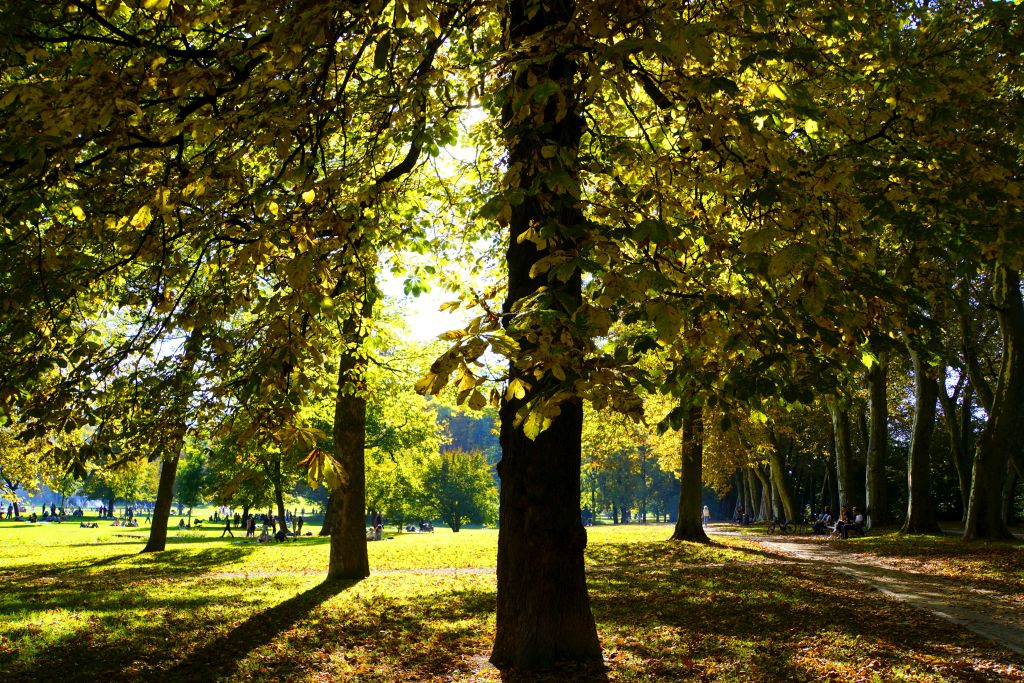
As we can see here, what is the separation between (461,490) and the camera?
73.4 m

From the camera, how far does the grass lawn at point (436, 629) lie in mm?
7578

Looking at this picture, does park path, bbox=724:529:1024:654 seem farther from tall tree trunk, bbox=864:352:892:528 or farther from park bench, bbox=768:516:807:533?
park bench, bbox=768:516:807:533

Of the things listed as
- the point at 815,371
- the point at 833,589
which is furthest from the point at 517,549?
the point at 833,589

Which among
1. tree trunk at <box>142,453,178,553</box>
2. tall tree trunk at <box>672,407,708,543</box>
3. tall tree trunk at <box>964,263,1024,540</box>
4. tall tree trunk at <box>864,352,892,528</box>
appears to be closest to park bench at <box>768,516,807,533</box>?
tall tree trunk at <box>864,352,892,528</box>

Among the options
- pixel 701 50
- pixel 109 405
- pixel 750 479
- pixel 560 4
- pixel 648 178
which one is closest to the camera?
pixel 701 50

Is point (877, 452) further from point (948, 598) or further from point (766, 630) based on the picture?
point (766, 630)

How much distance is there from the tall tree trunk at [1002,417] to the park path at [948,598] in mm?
3748

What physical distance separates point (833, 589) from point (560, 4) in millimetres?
12123

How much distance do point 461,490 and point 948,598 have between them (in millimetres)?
63661

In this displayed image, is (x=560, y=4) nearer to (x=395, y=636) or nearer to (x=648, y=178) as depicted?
(x=648, y=178)

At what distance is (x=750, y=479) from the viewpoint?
54312mm

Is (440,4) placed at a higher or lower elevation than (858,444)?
higher

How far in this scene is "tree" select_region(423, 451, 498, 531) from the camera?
229ft

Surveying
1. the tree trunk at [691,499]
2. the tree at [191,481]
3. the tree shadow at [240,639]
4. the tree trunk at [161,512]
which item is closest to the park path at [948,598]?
the tree trunk at [691,499]
